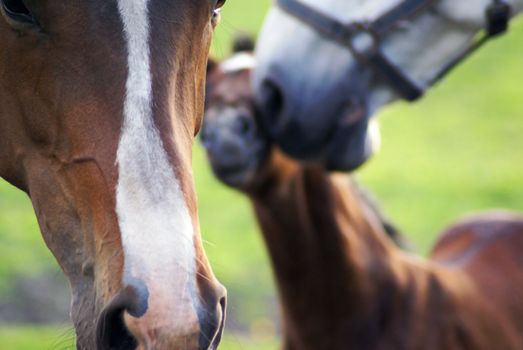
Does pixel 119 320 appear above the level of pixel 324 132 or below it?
above

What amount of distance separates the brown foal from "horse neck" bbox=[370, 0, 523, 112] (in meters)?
0.62

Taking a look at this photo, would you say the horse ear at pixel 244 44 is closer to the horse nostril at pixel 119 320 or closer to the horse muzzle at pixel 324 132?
the horse muzzle at pixel 324 132

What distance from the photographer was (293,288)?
3.78 m

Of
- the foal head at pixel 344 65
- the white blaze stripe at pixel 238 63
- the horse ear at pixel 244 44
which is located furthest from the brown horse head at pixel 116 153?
the horse ear at pixel 244 44

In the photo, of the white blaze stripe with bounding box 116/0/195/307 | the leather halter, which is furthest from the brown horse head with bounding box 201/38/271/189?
the white blaze stripe with bounding box 116/0/195/307

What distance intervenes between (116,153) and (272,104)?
1798 millimetres

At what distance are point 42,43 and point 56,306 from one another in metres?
5.22

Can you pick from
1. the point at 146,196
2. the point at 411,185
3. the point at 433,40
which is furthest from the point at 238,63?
the point at 411,185

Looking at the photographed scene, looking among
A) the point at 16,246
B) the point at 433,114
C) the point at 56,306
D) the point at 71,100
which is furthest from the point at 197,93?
the point at 433,114

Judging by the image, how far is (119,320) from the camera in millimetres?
1597

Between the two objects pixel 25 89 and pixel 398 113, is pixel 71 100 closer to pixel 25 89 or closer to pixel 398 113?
pixel 25 89

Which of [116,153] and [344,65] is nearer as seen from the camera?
[116,153]

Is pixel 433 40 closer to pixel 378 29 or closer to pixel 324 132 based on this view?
pixel 378 29

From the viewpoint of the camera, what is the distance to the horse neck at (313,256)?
12.3 ft
